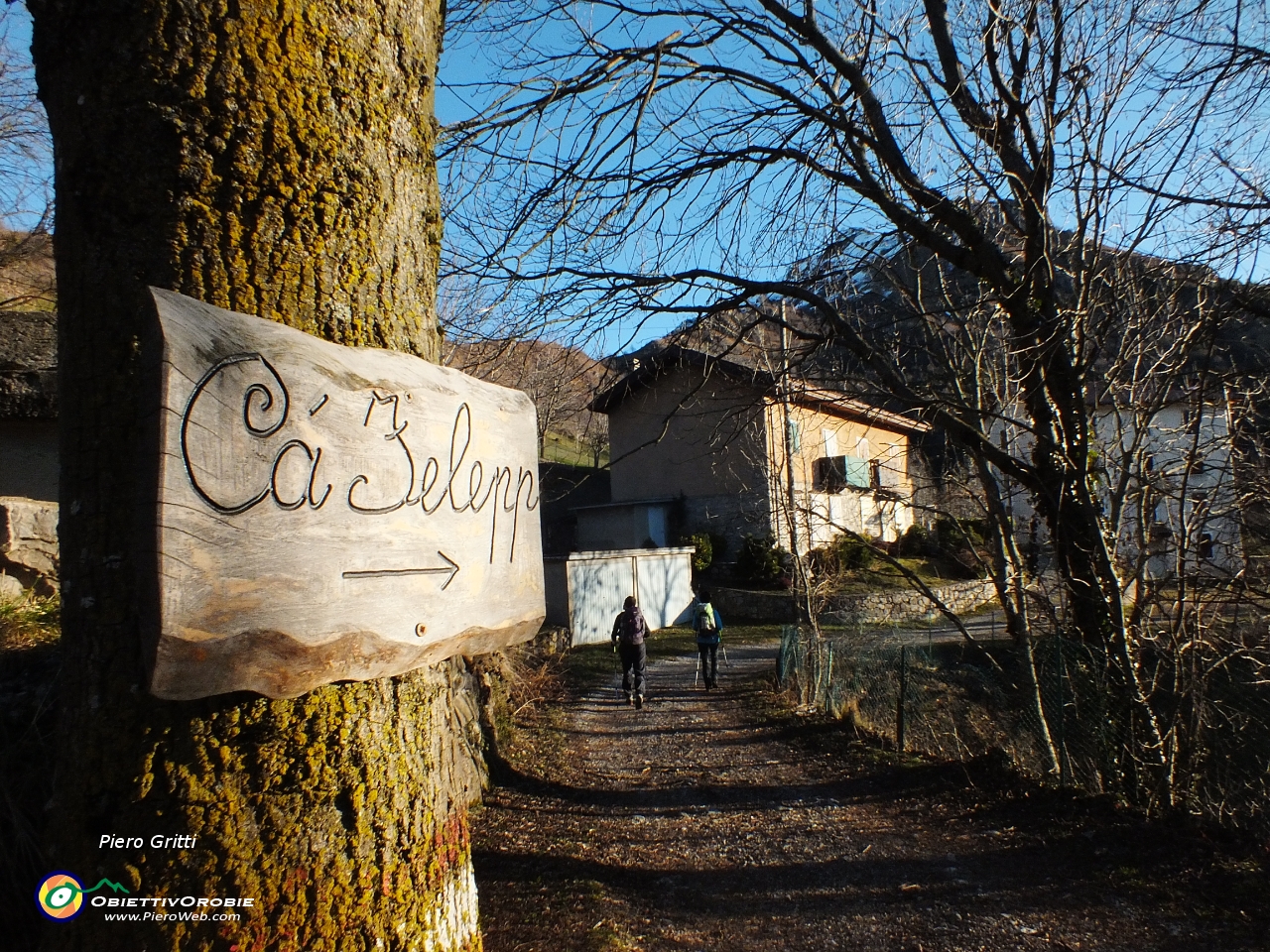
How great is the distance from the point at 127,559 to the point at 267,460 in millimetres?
369

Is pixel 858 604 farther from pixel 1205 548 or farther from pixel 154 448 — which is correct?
pixel 154 448

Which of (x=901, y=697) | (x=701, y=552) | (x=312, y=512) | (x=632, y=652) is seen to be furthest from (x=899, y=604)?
(x=312, y=512)

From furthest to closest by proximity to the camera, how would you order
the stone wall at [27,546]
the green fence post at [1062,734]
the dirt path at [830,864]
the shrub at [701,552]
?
1. the shrub at [701,552]
2. the green fence post at [1062,734]
3. the stone wall at [27,546]
4. the dirt path at [830,864]

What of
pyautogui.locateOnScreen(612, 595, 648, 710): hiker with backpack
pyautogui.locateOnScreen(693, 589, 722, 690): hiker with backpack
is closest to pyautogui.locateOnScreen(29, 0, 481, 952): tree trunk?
pyautogui.locateOnScreen(612, 595, 648, 710): hiker with backpack

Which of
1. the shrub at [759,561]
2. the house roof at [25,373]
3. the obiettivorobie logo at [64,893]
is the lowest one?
the obiettivorobie logo at [64,893]

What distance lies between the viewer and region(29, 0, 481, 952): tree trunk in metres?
1.61

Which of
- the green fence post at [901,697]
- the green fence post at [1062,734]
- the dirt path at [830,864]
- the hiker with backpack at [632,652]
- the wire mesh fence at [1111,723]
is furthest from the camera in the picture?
the hiker with backpack at [632,652]

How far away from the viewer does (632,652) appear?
36.6ft

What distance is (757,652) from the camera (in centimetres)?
1638

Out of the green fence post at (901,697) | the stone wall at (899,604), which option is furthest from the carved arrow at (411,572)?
the stone wall at (899,604)

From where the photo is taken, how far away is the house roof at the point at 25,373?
5355 mm

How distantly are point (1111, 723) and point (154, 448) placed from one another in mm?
6584

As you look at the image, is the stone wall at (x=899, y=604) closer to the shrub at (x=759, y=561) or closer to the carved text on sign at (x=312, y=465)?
the shrub at (x=759, y=561)

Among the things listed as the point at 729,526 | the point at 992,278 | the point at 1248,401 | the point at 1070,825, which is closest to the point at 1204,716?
the point at 1070,825
